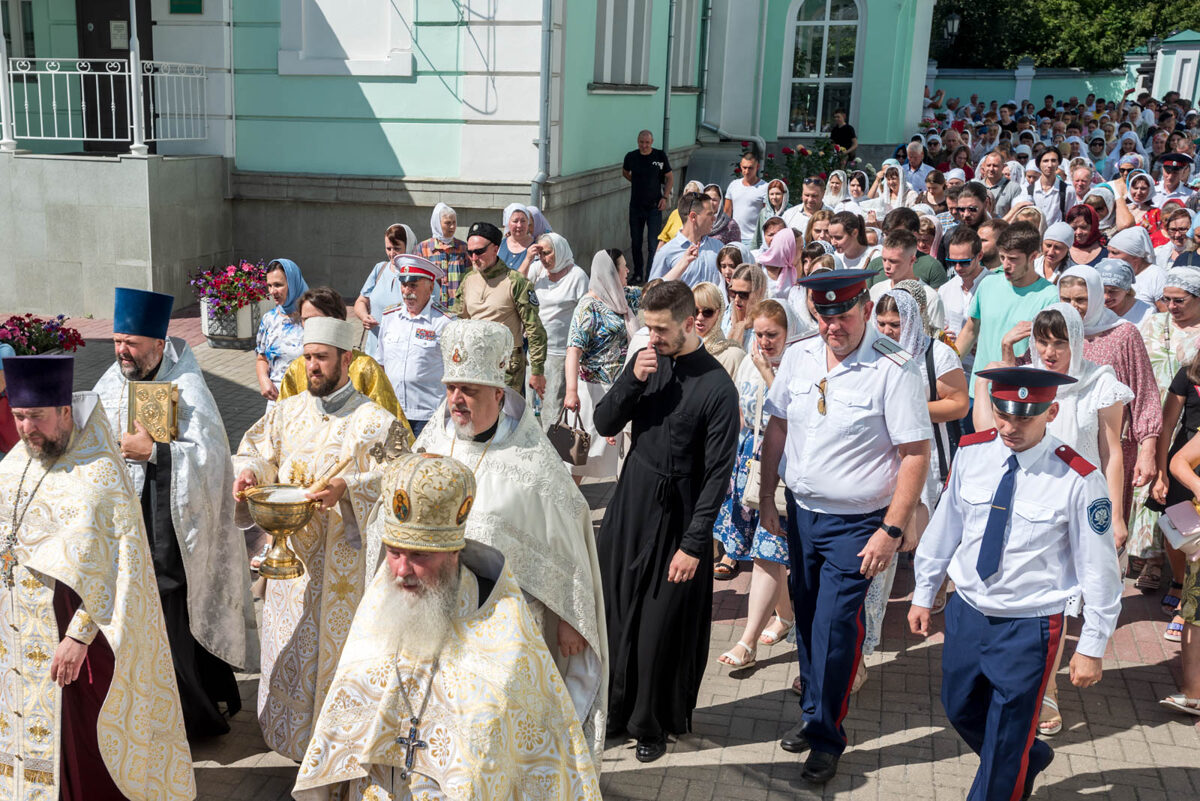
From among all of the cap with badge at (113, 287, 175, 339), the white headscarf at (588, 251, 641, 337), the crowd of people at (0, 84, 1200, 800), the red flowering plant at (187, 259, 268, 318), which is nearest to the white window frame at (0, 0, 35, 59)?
the red flowering plant at (187, 259, 268, 318)

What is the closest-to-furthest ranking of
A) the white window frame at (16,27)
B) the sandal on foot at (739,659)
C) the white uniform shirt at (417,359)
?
the sandal on foot at (739,659) → the white uniform shirt at (417,359) → the white window frame at (16,27)

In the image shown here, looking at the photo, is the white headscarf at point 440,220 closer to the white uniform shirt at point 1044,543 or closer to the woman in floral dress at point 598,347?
the woman in floral dress at point 598,347

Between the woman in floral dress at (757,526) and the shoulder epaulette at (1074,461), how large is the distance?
6.36ft

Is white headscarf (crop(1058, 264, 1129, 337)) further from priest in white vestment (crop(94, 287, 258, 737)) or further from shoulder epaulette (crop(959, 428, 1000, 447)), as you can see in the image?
priest in white vestment (crop(94, 287, 258, 737))

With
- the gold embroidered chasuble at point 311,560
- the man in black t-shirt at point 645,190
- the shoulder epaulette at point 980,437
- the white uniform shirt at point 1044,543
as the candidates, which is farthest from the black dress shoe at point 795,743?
the man in black t-shirt at point 645,190

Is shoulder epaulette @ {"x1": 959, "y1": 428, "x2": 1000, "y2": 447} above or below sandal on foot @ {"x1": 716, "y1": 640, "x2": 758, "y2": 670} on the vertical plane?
above

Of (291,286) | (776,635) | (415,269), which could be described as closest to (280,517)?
(776,635)

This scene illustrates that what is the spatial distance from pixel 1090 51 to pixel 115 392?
5171 cm

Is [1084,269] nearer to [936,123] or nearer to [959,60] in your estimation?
[936,123]

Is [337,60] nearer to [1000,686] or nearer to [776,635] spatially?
A: [776,635]

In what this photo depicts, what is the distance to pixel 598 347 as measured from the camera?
769cm

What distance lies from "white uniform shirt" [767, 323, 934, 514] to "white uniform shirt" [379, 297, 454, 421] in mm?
2939

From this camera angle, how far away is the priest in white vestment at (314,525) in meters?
4.80

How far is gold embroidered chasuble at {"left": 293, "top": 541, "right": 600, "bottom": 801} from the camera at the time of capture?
3.18m
